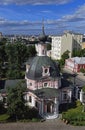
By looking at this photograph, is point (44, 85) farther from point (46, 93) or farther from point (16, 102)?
point (16, 102)

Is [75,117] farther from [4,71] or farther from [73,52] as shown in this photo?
[73,52]

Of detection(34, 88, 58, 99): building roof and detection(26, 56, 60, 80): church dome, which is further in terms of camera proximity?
detection(26, 56, 60, 80): church dome

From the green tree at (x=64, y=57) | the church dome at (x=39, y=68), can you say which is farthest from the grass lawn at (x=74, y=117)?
the green tree at (x=64, y=57)

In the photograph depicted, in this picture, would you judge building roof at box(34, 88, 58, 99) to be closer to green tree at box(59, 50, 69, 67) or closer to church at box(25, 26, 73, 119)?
church at box(25, 26, 73, 119)

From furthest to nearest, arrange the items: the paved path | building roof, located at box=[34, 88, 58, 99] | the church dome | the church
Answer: the church dome, the church, building roof, located at box=[34, 88, 58, 99], the paved path

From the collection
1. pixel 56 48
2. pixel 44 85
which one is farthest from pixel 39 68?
pixel 56 48

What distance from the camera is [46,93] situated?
Result: 145 feet

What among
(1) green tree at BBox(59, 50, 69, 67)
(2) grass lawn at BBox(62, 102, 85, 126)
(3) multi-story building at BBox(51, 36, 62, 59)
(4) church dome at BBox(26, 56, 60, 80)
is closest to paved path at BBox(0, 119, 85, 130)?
(2) grass lawn at BBox(62, 102, 85, 126)

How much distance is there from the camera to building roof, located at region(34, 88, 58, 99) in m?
43.2

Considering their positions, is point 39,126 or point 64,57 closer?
point 39,126

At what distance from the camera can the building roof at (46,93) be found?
142ft

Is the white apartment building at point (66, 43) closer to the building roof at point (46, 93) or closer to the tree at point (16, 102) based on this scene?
the building roof at point (46, 93)

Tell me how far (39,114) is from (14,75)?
17.5 meters

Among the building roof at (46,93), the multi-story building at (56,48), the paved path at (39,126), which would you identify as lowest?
the paved path at (39,126)
